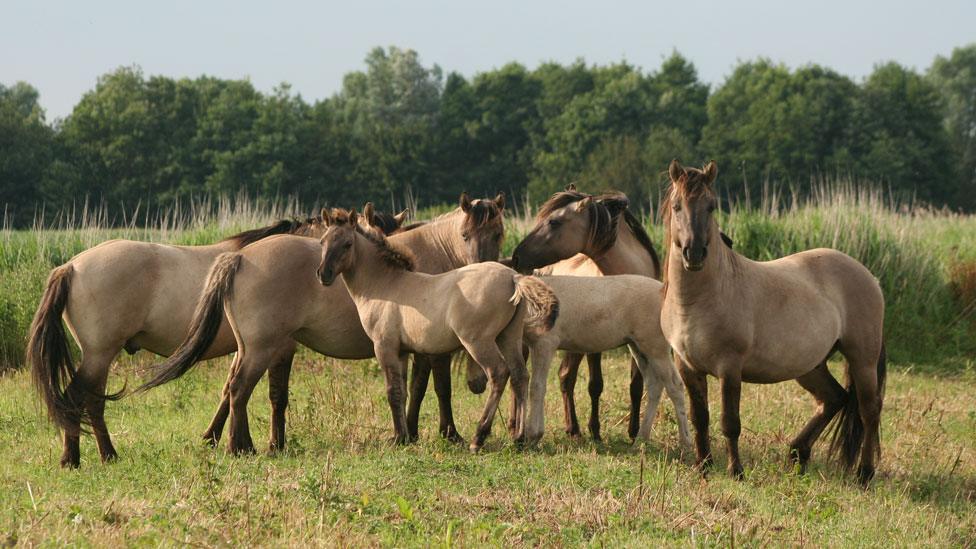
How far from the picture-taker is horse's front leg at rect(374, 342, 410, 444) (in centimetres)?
797

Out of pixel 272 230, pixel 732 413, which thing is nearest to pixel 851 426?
pixel 732 413

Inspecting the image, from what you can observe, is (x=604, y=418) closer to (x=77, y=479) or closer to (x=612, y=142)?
(x=77, y=479)

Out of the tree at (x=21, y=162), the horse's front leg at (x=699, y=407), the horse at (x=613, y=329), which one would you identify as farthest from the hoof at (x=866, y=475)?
the tree at (x=21, y=162)

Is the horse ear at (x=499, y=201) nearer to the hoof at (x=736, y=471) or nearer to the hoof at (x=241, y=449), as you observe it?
the hoof at (x=241, y=449)

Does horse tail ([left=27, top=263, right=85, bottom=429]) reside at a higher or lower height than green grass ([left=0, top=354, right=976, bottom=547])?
higher

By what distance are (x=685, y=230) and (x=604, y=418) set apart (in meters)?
3.90

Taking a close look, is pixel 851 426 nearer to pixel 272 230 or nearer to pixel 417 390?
pixel 417 390

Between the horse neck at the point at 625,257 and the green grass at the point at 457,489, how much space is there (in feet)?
4.64

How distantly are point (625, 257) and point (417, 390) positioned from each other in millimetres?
2462

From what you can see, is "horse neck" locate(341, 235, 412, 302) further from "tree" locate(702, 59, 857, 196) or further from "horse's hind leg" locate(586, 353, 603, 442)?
"tree" locate(702, 59, 857, 196)

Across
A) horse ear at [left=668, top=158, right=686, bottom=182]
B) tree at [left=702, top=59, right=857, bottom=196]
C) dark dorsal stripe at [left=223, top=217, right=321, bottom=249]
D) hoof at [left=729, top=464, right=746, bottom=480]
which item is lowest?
hoof at [left=729, top=464, right=746, bottom=480]

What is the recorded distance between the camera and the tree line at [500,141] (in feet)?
150

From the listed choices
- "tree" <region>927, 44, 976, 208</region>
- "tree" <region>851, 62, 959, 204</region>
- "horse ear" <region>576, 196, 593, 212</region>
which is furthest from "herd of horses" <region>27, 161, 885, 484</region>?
"tree" <region>927, 44, 976, 208</region>

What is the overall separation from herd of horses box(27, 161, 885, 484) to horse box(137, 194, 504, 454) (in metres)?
0.01
